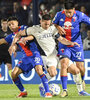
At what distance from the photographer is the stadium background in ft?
44.6

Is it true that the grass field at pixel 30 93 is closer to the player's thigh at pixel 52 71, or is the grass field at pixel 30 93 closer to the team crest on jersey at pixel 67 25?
the player's thigh at pixel 52 71

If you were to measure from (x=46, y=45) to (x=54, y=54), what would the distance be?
1.03ft

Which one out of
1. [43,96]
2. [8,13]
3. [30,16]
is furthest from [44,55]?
[8,13]

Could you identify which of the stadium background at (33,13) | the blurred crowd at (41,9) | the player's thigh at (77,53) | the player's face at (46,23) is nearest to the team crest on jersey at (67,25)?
the player's thigh at (77,53)

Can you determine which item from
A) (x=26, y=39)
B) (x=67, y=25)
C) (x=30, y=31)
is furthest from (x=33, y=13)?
(x=26, y=39)

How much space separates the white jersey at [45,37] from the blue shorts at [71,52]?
0.59 ft

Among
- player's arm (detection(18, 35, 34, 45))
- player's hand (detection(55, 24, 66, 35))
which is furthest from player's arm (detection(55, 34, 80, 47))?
player's arm (detection(18, 35, 34, 45))

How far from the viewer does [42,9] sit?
15.3 meters

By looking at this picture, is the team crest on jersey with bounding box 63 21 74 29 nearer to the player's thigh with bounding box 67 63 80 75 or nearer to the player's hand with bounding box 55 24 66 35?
the player's hand with bounding box 55 24 66 35

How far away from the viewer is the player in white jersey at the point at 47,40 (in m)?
9.90

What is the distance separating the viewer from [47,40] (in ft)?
33.5

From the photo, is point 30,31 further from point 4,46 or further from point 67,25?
point 4,46

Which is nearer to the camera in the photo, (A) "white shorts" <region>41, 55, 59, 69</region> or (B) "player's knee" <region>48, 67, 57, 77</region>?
(B) "player's knee" <region>48, 67, 57, 77</region>

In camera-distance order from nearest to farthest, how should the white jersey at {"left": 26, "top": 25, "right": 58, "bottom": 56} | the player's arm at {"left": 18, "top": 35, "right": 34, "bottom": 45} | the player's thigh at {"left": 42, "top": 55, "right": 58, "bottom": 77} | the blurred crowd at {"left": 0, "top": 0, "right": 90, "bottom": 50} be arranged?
the player's arm at {"left": 18, "top": 35, "right": 34, "bottom": 45} → the white jersey at {"left": 26, "top": 25, "right": 58, "bottom": 56} → the player's thigh at {"left": 42, "top": 55, "right": 58, "bottom": 77} → the blurred crowd at {"left": 0, "top": 0, "right": 90, "bottom": 50}
